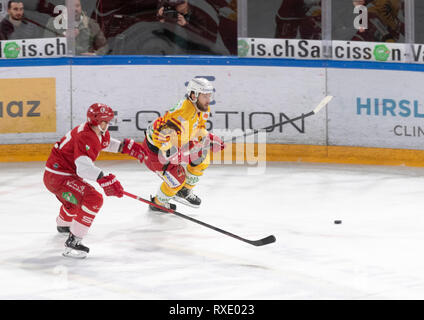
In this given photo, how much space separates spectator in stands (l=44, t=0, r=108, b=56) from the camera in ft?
30.5

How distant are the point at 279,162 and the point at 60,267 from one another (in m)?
3.97

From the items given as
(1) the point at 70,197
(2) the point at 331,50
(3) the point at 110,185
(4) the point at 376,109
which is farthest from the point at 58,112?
(3) the point at 110,185

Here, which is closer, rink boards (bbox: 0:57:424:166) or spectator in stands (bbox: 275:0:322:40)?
rink boards (bbox: 0:57:424:166)

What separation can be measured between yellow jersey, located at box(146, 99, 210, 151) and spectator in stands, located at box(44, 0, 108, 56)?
2.48 metres

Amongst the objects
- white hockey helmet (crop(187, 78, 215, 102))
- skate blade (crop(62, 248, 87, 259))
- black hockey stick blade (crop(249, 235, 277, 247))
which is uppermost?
white hockey helmet (crop(187, 78, 215, 102))

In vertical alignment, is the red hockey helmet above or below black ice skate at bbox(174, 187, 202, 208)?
above

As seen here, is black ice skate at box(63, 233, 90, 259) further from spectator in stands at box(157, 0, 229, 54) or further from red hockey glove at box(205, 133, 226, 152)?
spectator in stands at box(157, 0, 229, 54)

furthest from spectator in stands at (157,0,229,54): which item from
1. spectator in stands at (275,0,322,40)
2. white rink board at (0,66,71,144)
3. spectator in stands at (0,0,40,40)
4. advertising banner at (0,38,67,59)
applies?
spectator in stands at (0,0,40,40)

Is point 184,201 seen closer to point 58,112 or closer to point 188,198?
point 188,198

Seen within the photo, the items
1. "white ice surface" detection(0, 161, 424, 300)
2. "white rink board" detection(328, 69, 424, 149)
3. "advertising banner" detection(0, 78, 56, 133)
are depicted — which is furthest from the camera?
"advertising banner" detection(0, 78, 56, 133)

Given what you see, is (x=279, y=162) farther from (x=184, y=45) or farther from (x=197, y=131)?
(x=197, y=131)

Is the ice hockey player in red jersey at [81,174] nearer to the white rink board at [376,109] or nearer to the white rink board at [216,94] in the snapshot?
the white rink board at [216,94]

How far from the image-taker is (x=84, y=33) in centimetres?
939

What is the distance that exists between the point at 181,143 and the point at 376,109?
8.57ft
